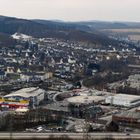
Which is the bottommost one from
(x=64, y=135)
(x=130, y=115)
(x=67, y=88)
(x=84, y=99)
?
(x=67, y=88)

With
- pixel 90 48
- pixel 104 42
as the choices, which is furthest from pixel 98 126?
pixel 104 42

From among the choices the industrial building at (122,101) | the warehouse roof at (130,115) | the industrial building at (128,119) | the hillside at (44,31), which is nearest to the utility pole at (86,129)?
the industrial building at (128,119)

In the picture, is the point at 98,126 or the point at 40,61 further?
the point at 40,61

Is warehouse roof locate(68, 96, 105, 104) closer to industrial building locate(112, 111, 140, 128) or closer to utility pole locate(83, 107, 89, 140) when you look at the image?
utility pole locate(83, 107, 89, 140)

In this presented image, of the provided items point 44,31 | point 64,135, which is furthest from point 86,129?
point 44,31

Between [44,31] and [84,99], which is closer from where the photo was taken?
[84,99]

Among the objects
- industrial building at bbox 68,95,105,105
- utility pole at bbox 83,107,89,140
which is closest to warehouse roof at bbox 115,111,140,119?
utility pole at bbox 83,107,89,140

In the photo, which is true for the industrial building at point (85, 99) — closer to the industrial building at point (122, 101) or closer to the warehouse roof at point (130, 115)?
the industrial building at point (122, 101)

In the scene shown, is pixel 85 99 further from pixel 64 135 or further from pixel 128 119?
pixel 64 135

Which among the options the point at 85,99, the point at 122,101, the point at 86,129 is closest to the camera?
the point at 86,129

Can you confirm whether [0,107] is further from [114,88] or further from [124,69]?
[124,69]

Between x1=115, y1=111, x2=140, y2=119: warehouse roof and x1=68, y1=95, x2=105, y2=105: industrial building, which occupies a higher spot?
x1=115, y1=111, x2=140, y2=119: warehouse roof
